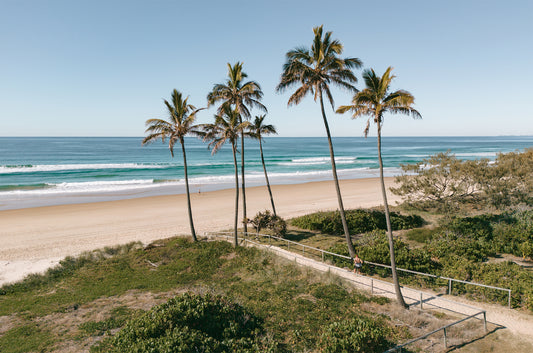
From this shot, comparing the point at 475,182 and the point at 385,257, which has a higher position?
the point at 475,182

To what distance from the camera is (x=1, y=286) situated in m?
17.9

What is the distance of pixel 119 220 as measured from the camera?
33.9m

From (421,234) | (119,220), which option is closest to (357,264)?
(421,234)

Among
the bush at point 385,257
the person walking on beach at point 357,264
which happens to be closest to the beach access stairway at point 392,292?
the person walking on beach at point 357,264

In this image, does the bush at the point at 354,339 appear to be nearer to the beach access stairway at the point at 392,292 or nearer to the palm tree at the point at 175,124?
the beach access stairway at the point at 392,292

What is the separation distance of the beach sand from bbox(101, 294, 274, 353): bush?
15.0m

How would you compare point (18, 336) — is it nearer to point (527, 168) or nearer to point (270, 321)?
point (270, 321)

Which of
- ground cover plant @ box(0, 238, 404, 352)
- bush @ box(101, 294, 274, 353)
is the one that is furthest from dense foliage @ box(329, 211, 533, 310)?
bush @ box(101, 294, 274, 353)

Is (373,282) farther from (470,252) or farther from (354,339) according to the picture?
(470,252)

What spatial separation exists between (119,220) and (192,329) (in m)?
27.6

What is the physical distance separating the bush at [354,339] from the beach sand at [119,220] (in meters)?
19.7

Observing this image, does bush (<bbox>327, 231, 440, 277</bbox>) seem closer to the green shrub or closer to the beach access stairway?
the beach access stairway

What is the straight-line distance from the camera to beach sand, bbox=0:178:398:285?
80.1 feet

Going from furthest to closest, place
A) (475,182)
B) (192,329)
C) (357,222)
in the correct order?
(475,182) → (357,222) → (192,329)
